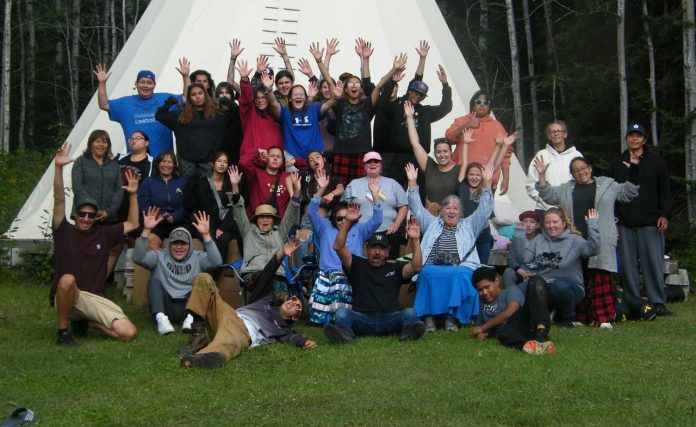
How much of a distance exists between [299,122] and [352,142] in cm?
57

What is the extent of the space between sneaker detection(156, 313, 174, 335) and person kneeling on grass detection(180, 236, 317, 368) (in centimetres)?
68

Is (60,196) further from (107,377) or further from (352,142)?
(352,142)

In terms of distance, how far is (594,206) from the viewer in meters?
8.80

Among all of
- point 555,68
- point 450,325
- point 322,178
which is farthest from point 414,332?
point 555,68

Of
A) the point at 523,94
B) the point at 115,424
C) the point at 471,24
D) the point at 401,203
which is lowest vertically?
the point at 115,424

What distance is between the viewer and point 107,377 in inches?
248

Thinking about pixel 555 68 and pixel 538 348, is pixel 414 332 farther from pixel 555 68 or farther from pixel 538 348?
pixel 555 68

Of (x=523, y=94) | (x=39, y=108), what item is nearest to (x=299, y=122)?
(x=523, y=94)

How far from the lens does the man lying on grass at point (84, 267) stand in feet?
25.0

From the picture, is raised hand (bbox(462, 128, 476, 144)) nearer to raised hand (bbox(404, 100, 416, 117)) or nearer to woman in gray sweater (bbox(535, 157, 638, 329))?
raised hand (bbox(404, 100, 416, 117))

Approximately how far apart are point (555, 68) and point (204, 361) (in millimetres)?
16667

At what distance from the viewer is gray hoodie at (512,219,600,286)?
825 cm

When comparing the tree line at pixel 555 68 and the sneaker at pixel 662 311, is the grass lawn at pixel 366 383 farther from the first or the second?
the tree line at pixel 555 68

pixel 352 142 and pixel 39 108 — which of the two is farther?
pixel 39 108
